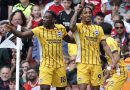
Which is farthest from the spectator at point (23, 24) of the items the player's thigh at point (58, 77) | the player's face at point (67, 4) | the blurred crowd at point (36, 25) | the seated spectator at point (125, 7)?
the seated spectator at point (125, 7)

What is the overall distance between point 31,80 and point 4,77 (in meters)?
Answer: 0.77

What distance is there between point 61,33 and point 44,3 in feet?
22.2

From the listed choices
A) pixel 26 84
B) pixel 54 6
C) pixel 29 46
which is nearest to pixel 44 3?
pixel 54 6

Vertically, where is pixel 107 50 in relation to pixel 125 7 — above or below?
below

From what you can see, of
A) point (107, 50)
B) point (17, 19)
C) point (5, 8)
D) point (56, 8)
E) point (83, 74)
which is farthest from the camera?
point (5, 8)

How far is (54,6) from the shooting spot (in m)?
20.7

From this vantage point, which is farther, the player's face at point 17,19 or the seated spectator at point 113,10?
the seated spectator at point 113,10

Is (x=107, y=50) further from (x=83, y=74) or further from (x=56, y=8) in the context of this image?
(x=56, y=8)

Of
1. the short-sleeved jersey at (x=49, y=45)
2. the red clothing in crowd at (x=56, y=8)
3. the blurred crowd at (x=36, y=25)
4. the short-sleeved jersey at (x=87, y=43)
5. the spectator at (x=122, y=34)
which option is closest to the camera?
the short-sleeved jersey at (x=49, y=45)

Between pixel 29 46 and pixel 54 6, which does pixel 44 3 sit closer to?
pixel 54 6

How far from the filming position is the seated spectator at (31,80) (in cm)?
1744

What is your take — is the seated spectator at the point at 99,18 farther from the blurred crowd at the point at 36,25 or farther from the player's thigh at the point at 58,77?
the player's thigh at the point at 58,77

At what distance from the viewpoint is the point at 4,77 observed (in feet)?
58.6

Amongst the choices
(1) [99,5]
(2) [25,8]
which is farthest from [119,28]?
(2) [25,8]
